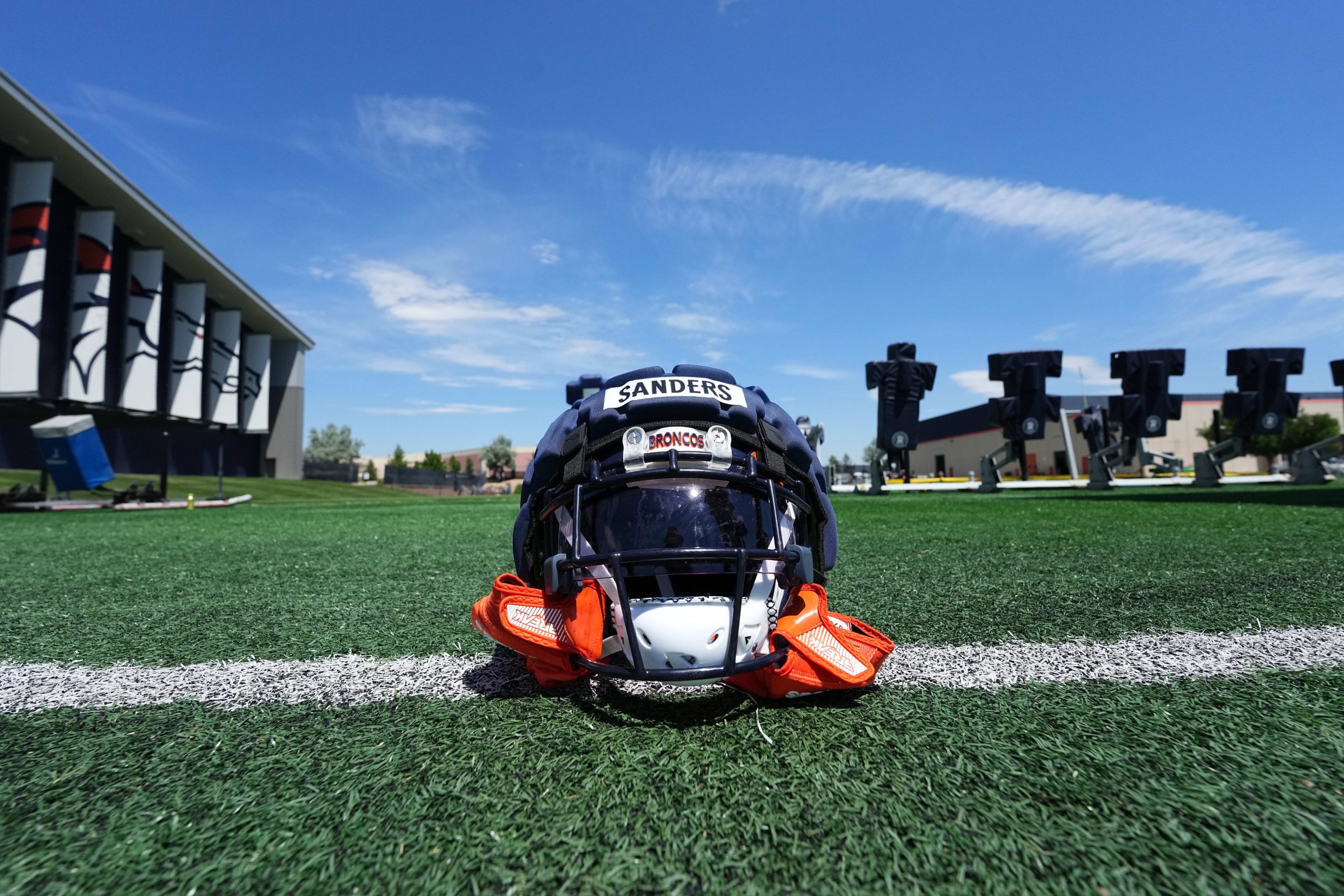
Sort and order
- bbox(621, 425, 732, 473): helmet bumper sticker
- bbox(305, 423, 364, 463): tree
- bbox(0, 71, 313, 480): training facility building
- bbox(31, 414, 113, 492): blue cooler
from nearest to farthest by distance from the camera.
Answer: bbox(621, 425, 732, 473): helmet bumper sticker
bbox(31, 414, 113, 492): blue cooler
bbox(0, 71, 313, 480): training facility building
bbox(305, 423, 364, 463): tree

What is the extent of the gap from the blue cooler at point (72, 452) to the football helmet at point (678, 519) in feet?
52.2

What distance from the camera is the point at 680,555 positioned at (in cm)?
156

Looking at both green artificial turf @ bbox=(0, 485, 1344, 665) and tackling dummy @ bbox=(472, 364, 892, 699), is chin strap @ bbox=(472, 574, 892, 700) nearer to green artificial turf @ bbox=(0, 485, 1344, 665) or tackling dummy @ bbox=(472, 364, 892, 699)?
tackling dummy @ bbox=(472, 364, 892, 699)

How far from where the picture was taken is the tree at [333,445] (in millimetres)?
77188

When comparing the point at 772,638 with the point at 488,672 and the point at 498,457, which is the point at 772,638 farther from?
the point at 498,457

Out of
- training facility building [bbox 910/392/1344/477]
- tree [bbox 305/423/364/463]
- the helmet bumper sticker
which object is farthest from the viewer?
tree [bbox 305/423/364/463]

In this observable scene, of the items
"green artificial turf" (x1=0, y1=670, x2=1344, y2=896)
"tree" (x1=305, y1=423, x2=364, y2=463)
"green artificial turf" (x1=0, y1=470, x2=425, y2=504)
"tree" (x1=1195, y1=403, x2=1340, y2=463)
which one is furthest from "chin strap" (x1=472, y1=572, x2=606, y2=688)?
"tree" (x1=305, y1=423, x2=364, y2=463)

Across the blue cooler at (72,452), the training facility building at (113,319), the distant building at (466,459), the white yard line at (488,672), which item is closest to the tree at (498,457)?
the distant building at (466,459)

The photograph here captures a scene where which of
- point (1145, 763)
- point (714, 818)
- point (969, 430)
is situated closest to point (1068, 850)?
point (1145, 763)

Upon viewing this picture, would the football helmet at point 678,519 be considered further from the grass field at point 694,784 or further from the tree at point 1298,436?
the tree at point 1298,436

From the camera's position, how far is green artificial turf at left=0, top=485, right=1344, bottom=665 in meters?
2.46

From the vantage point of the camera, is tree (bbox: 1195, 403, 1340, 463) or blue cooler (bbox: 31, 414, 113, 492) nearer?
blue cooler (bbox: 31, 414, 113, 492)

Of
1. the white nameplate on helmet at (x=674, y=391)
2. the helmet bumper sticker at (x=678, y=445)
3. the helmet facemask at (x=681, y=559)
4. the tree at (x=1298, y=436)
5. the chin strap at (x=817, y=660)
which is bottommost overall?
the chin strap at (x=817, y=660)

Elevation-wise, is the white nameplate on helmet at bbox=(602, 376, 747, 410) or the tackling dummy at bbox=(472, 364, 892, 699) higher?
the white nameplate on helmet at bbox=(602, 376, 747, 410)
